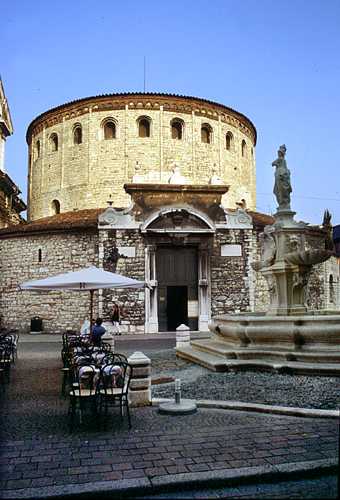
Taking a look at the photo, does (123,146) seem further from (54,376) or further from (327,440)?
(327,440)

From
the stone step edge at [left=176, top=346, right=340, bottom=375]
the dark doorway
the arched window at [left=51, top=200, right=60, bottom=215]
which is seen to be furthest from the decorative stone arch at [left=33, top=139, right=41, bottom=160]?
the stone step edge at [left=176, top=346, right=340, bottom=375]

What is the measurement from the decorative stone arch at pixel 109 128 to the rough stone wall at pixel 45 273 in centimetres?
893

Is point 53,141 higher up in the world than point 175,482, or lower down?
higher up

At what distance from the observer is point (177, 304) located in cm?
2456

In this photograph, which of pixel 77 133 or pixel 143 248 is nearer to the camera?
pixel 143 248

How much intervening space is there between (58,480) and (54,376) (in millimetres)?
6452

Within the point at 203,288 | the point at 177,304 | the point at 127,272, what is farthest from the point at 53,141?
the point at 203,288

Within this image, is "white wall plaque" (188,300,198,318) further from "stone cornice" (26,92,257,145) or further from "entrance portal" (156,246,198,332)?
"stone cornice" (26,92,257,145)

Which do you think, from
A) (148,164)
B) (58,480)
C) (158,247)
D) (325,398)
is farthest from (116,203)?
(58,480)

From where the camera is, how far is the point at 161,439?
18.2ft

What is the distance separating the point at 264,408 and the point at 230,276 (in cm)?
1762

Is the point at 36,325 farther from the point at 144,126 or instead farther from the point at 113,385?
the point at 113,385

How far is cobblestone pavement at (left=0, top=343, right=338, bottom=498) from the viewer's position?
171 inches

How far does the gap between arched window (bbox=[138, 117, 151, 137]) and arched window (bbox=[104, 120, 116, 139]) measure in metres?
1.67
